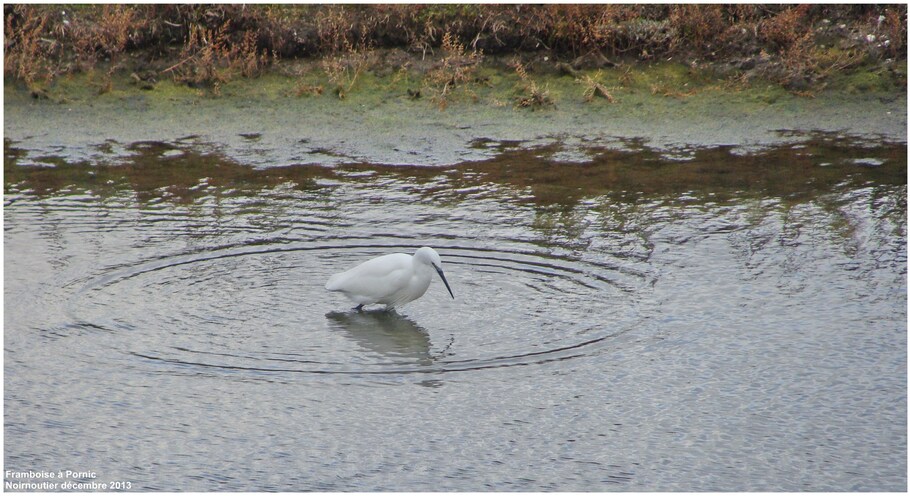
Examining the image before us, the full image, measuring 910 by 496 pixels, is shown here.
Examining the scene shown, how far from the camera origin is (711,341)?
7215 mm

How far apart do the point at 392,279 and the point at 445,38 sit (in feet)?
24.8

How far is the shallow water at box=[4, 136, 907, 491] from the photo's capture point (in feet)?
18.8

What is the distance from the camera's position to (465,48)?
15.1 m

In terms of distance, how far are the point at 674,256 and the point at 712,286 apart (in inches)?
30.5

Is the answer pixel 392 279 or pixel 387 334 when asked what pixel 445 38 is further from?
pixel 387 334

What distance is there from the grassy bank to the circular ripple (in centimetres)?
579

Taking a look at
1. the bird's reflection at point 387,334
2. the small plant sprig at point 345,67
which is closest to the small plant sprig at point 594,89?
the small plant sprig at point 345,67

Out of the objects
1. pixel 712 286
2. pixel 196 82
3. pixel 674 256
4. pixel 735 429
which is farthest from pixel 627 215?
pixel 196 82

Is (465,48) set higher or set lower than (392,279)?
higher

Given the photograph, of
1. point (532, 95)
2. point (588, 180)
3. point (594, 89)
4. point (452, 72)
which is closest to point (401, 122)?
point (452, 72)

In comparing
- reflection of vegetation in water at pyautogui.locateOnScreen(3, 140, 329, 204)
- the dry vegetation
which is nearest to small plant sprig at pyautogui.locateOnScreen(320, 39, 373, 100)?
the dry vegetation

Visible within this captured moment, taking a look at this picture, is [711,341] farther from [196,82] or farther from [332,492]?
[196,82]

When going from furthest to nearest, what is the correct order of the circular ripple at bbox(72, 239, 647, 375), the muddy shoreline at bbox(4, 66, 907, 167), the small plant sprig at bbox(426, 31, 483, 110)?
1. the small plant sprig at bbox(426, 31, 483, 110)
2. the muddy shoreline at bbox(4, 66, 907, 167)
3. the circular ripple at bbox(72, 239, 647, 375)

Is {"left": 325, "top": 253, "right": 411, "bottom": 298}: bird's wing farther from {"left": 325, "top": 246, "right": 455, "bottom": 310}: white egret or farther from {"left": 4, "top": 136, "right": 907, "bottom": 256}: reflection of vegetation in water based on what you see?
{"left": 4, "top": 136, "right": 907, "bottom": 256}: reflection of vegetation in water
